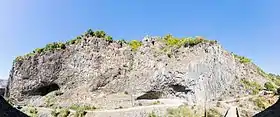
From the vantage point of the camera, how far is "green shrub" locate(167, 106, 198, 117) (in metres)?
44.4

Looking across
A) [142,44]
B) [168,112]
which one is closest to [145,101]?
[168,112]

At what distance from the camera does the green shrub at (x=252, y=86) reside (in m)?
57.4

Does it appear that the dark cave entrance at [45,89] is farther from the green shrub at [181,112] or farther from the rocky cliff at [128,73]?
the green shrub at [181,112]

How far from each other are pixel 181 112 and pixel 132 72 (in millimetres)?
13453

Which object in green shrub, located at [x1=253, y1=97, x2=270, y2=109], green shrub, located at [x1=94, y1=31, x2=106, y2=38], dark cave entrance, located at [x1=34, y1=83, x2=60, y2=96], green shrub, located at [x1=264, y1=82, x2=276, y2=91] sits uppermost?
green shrub, located at [x1=94, y1=31, x2=106, y2=38]

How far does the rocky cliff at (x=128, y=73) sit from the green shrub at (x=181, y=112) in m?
3.41

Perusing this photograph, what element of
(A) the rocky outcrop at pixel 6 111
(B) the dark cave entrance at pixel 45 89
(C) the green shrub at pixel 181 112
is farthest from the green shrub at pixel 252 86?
(A) the rocky outcrop at pixel 6 111

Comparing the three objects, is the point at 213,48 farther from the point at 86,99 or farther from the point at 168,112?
the point at 86,99

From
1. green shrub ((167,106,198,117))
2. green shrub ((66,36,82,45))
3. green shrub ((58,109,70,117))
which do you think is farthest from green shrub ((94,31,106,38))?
green shrub ((167,106,198,117))

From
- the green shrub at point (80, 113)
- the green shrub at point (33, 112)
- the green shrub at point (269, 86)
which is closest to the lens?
the green shrub at point (80, 113)

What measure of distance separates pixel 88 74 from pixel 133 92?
8.32 m

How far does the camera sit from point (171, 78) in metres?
51.2

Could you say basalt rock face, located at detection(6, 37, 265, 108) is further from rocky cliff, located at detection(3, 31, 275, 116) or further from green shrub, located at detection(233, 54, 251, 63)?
green shrub, located at detection(233, 54, 251, 63)

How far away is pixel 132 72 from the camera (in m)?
56.6
